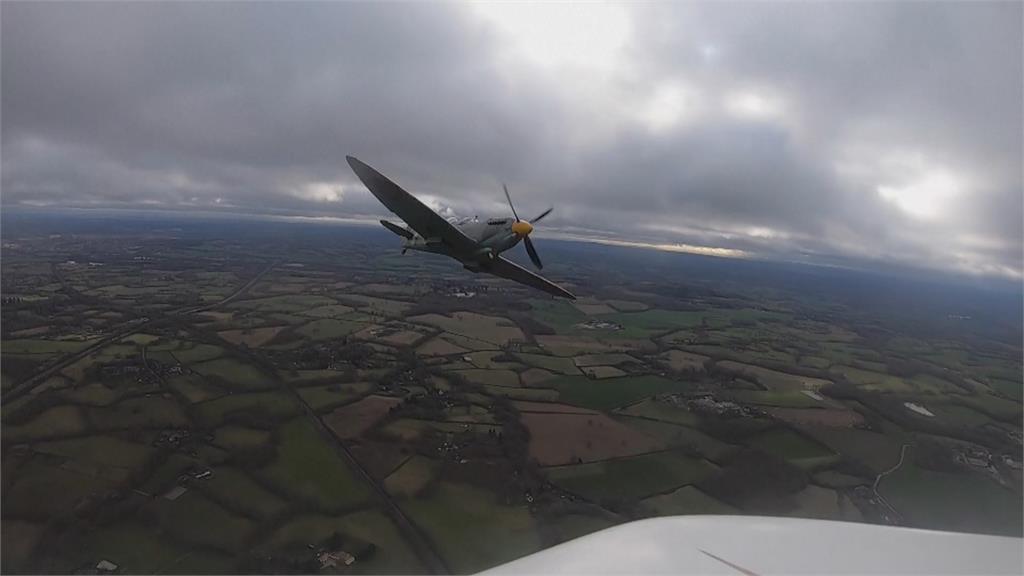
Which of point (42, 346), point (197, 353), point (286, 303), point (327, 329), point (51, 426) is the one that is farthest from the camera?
point (286, 303)

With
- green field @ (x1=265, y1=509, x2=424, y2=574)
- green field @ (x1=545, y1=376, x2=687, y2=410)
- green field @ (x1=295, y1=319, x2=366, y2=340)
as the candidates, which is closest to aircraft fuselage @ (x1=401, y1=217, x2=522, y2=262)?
green field @ (x1=265, y1=509, x2=424, y2=574)

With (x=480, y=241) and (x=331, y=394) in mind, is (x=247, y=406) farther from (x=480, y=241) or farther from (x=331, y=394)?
(x=480, y=241)

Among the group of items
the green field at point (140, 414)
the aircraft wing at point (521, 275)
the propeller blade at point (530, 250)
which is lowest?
the green field at point (140, 414)

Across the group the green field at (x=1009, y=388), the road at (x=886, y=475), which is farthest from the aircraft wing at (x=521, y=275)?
the green field at (x=1009, y=388)

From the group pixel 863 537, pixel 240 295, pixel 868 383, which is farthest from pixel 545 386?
pixel 240 295

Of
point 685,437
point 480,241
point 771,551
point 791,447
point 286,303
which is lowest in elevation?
point 791,447

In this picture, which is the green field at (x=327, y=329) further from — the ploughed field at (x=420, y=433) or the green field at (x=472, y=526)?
the green field at (x=472, y=526)

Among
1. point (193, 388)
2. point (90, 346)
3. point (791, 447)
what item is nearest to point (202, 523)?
point (193, 388)
